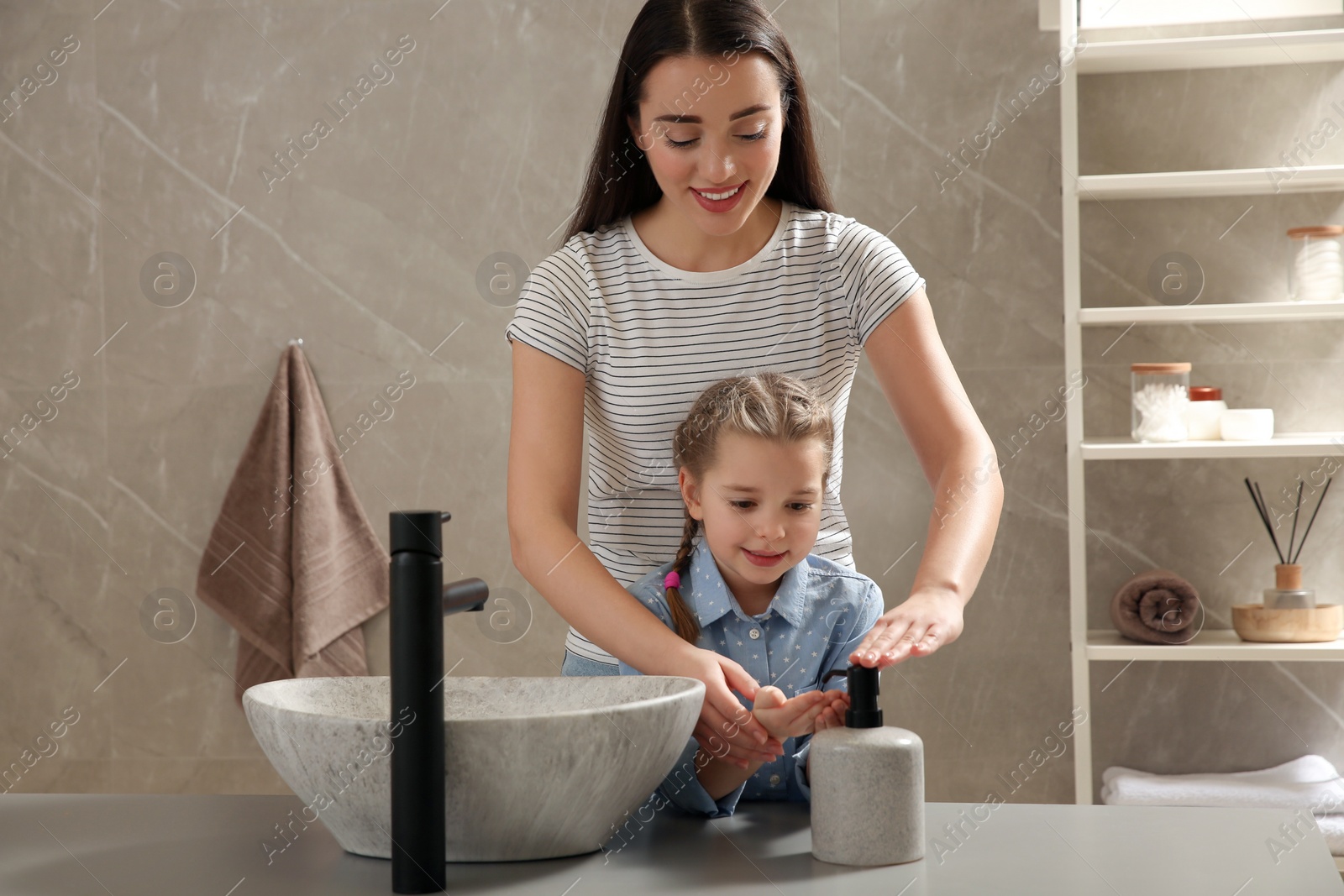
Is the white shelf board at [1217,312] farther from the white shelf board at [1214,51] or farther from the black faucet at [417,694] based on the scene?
the black faucet at [417,694]

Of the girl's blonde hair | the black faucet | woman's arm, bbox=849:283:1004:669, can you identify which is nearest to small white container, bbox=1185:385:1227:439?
woman's arm, bbox=849:283:1004:669

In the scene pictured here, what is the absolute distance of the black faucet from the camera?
648 millimetres

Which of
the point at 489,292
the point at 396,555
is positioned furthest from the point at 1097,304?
the point at 396,555

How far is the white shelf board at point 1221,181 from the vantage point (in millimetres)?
1807

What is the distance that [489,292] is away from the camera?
2105 millimetres

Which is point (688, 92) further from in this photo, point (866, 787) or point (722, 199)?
point (866, 787)

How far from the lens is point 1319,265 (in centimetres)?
182

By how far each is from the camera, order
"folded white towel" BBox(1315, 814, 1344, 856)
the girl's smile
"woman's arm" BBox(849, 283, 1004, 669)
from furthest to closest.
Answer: "folded white towel" BBox(1315, 814, 1344, 856) < the girl's smile < "woman's arm" BBox(849, 283, 1004, 669)

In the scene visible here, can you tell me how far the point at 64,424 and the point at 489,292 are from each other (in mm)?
851

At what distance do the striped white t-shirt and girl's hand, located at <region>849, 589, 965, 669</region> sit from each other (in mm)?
221

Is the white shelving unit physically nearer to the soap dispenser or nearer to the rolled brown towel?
the rolled brown towel

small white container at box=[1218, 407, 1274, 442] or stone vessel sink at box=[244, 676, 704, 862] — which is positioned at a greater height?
small white container at box=[1218, 407, 1274, 442]

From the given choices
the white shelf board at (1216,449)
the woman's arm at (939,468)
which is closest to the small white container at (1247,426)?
the white shelf board at (1216,449)

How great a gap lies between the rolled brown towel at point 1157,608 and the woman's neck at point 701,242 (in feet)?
3.43
